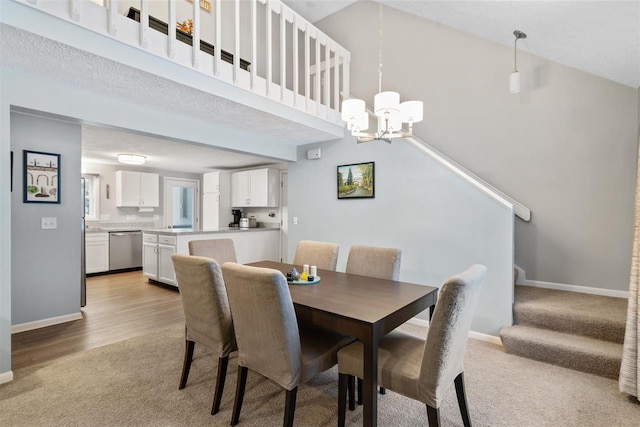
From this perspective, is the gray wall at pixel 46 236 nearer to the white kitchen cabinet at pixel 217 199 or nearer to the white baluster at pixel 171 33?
the white baluster at pixel 171 33

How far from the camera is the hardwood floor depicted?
2740mm

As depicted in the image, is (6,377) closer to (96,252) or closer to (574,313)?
(96,252)

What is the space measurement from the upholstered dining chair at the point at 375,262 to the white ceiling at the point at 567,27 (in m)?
2.16

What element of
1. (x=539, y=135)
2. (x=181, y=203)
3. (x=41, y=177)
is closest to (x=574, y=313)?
(x=539, y=135)

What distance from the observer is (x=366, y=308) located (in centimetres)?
167

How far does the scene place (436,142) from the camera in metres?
4.04

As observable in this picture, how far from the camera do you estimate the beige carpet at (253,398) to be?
1.82m

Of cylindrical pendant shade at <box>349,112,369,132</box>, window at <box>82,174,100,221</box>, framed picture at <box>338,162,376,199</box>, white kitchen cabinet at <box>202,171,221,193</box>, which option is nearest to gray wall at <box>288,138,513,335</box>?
framed picture at <box>338,162,376,199</box>

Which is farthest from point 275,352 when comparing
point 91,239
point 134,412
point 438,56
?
point 91,239

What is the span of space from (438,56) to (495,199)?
2212mm

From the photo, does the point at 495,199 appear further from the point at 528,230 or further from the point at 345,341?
the point at 345,341

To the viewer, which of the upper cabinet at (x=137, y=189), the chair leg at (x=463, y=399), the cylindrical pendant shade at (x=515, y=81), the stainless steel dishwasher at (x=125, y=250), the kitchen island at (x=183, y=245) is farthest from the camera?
the upper cabinet at (x=137, y=189)

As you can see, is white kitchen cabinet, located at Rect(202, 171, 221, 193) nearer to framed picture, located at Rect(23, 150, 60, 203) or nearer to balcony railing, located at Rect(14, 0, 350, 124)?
balcony railing, located at Rect(14, 0, 350, 124)

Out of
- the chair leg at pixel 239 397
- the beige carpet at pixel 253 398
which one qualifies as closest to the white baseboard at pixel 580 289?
the beige carpet at pixel 253 398
